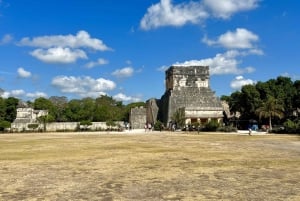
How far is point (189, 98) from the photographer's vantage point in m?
64.9

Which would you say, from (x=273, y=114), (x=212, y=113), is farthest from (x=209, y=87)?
(x=273, y=114)

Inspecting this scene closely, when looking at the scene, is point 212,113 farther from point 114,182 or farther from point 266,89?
point 114,182

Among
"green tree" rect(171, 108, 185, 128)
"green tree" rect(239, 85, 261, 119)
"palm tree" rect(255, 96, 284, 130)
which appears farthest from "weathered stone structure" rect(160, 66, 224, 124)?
"palm tree" rect(255, 96, 284, 130)

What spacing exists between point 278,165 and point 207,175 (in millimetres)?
3339

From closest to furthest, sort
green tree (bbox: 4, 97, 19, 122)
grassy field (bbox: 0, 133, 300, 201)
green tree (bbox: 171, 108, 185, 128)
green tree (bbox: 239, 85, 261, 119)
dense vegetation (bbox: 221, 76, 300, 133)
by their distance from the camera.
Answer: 1. grassy field (bbox: 0, 133, 300, 201)
2. dense vegetation (bbox: 221, 76, 300, 133)
3. green tree (bbox: 171, 108, 185, 128)
4. green tree (bbox: 239, 85, 261, 119)
5. green tree (bbox: 4, 97, 19, 122)

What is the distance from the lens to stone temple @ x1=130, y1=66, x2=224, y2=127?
62438mm

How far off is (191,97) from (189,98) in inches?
16.8

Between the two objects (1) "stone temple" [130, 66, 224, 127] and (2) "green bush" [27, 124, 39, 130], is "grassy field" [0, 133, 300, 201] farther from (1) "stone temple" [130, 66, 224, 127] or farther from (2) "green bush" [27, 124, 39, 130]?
(1) "stone temple" [130, 66, 224, 127]

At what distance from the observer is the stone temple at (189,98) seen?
62438 mm

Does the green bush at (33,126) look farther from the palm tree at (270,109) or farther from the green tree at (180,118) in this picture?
the palm tree at (270,109)

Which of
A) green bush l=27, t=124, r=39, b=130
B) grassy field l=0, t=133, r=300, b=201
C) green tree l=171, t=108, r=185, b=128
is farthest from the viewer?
green tree l=171, t=108, r=185, b=128

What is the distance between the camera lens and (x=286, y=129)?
41.0 m

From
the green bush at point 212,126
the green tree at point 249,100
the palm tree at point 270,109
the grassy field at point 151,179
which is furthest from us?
the green tree at point 249,100

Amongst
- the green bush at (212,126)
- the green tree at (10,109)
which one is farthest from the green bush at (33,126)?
the green bush at (212,126)
